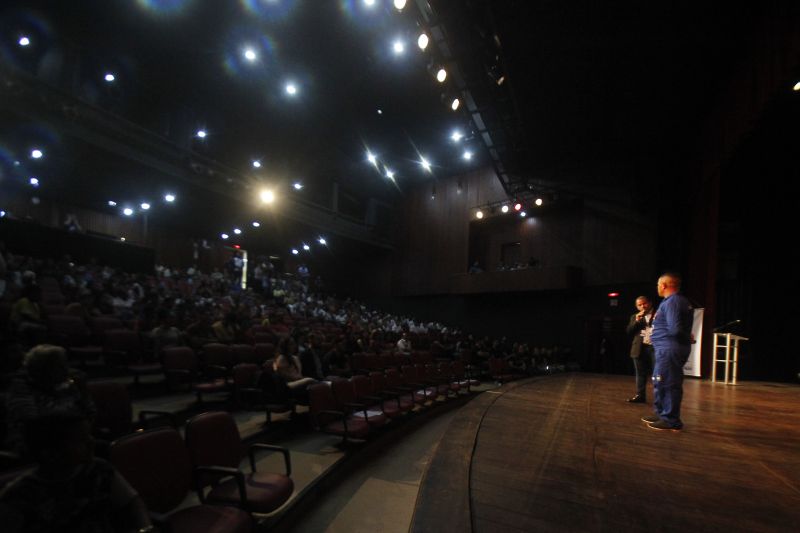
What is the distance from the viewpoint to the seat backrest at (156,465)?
1.99m

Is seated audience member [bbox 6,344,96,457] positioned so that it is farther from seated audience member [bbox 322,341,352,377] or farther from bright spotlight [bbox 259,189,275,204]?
bright spotlight [bbox 259,189,275,204]

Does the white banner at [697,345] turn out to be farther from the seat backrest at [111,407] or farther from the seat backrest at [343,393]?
the seat backrest at [111,407]

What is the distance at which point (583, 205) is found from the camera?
13.0 metres

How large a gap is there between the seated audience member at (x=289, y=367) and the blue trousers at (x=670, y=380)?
3551 mm

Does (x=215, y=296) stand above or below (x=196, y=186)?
below

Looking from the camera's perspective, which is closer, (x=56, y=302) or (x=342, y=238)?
(x=56, y=302)

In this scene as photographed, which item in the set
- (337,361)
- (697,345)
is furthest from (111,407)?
(697,345)

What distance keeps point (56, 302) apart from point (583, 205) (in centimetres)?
1329

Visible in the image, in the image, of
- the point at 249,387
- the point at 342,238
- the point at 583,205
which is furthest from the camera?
the point at 342,238

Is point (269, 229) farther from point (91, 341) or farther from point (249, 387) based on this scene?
point (249, 387)

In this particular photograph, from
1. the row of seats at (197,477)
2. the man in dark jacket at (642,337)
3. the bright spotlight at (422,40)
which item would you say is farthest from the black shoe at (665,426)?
the bright spotlight at (422,40)

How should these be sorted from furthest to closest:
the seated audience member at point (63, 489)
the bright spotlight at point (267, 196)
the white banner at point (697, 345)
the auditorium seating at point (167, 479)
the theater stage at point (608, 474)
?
the bright spotlight at point (267, 196) → the white banner at point (697, 345) → the auditorium seating at point (167, 479) → the theater stage at point (608, 474) → the seated audience member at point (63, 489)

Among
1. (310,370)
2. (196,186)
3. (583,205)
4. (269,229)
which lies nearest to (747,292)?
(583,205)

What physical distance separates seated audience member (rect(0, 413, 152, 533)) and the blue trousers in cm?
329
